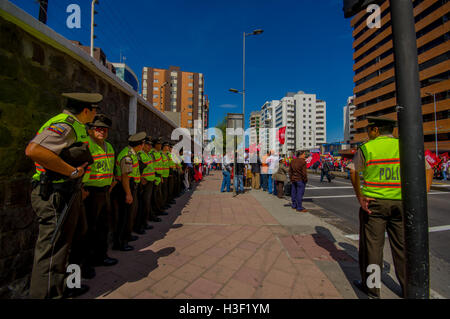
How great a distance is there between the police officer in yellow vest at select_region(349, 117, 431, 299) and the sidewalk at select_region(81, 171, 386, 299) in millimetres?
383

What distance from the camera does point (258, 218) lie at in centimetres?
514

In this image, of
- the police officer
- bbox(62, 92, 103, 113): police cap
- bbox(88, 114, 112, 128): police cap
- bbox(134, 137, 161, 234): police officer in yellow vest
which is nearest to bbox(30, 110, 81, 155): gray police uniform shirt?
the police officer

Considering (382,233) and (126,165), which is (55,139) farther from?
(382,233)

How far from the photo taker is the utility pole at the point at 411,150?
122cm

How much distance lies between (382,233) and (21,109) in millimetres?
4016

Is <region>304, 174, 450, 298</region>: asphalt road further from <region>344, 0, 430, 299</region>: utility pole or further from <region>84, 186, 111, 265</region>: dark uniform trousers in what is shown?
<region>84, 186, 111, 265</region>: dark uniform trousers

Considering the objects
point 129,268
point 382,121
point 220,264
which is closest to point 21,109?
point 129,268

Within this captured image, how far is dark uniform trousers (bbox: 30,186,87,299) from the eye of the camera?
1832 mm

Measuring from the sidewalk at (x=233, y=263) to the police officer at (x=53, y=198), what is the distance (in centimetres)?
47

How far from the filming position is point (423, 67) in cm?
3766

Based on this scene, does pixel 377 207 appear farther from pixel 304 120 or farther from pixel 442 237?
pixel 304 120
